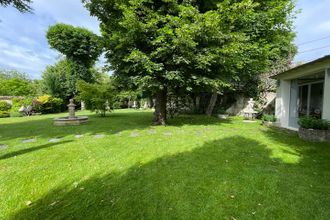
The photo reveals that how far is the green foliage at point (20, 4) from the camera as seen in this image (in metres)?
7.66

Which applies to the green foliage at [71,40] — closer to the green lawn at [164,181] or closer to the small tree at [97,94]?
the small tree at [97,94]

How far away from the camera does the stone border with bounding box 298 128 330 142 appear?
590cm

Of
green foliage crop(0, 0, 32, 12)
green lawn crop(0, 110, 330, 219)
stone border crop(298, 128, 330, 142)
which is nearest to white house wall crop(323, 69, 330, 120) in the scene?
stone border crop(298, 128, 330, 142)

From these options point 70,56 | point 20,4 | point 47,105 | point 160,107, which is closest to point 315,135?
point 160,107

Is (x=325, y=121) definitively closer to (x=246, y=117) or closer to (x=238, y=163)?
(x=238, y=163)

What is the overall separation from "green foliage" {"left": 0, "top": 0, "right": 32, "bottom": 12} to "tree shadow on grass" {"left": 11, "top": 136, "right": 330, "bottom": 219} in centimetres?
843

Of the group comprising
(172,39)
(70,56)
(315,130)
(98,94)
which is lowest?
(315,130)

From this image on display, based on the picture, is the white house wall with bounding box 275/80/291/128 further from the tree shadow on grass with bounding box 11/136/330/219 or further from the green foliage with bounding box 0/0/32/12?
the green foliage with bounding box 0/0/32/12

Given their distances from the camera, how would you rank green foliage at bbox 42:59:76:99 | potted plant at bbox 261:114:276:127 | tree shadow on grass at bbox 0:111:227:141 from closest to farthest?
1. tree shadow on grass at bbox 0:111:227:141
2. potted plant at bbox 261:114:276:127
3. green foliage at bbox 42:59:76:99

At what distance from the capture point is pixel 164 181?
3.21m

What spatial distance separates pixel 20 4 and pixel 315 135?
11.9 metres

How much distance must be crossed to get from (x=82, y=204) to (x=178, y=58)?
5.88m

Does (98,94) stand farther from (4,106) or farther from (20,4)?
(4,106)

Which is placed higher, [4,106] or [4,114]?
[4,106]
